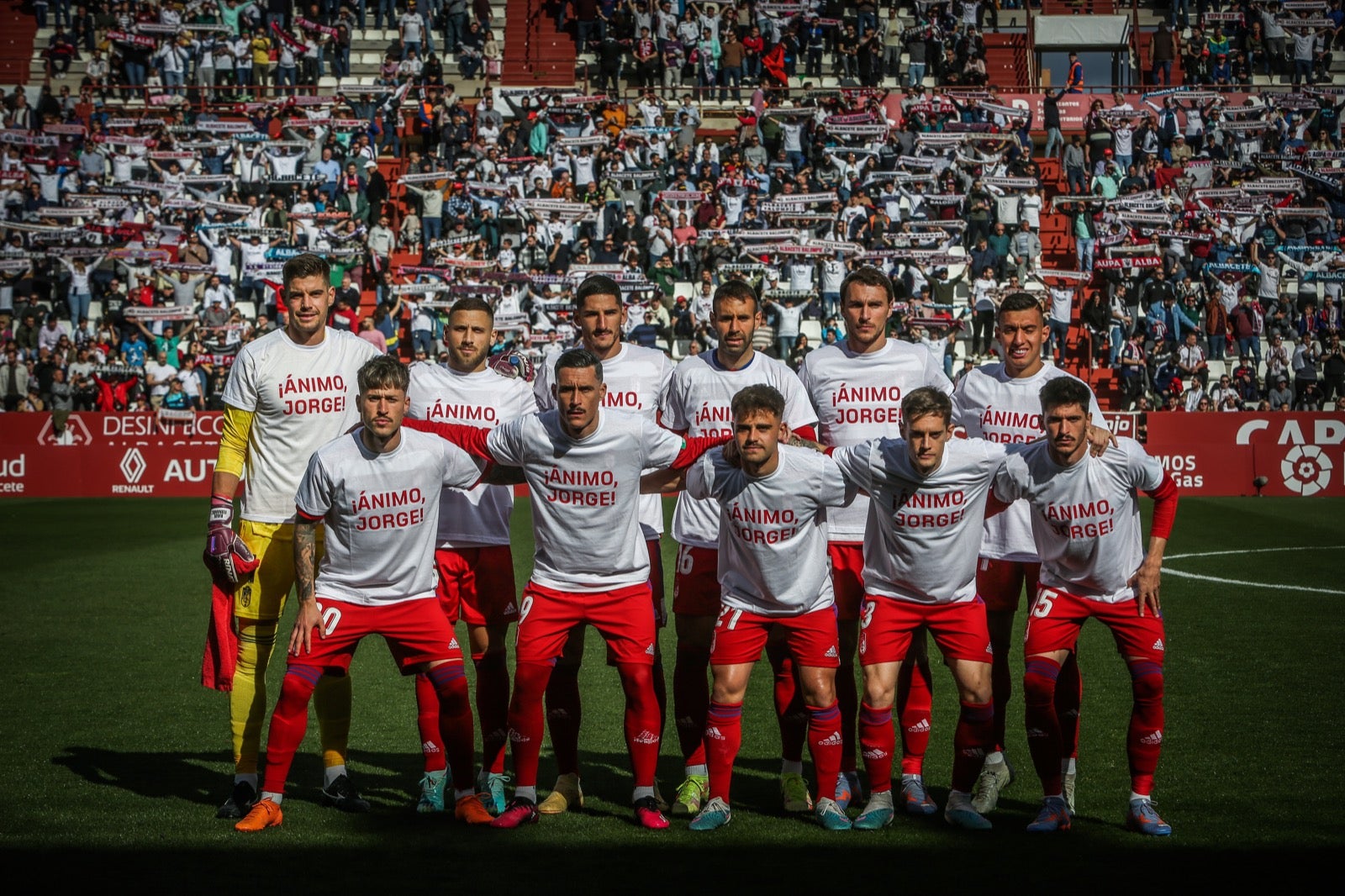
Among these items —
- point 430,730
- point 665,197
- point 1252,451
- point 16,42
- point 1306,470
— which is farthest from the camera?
point 16,42

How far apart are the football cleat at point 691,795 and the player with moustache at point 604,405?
0.38m

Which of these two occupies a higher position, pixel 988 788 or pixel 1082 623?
pixel 1082 623

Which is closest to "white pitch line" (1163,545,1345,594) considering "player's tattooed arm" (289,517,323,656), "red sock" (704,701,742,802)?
"red sock" (704,701,742,802)

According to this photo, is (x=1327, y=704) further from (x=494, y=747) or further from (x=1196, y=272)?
(x=1196, y=272)

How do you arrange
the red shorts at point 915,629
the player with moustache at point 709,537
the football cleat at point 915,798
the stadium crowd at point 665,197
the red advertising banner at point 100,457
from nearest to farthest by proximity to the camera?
the red shorts at point 915,629
the football cleat at point 915,798
the player with moustache at point 709,537
the red advertising banner at point 100,457
the stadium crowd at point 665,197

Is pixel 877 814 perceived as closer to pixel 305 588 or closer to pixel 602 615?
pixel 602 615

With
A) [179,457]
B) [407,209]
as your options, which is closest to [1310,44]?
[407,209]

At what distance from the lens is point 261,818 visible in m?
6.23

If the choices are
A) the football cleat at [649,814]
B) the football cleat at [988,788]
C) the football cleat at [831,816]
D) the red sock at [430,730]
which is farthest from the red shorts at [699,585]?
the football cleat at [988,788]

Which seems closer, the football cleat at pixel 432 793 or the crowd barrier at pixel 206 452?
the football cleat at pixel 432 793

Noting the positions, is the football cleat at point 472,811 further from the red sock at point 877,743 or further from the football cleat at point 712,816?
the red sock at point 877,743

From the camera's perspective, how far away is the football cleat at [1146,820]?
611 centimetres

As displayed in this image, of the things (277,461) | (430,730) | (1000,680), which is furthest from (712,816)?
(277,461)

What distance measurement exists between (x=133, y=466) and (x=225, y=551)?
764 inches
